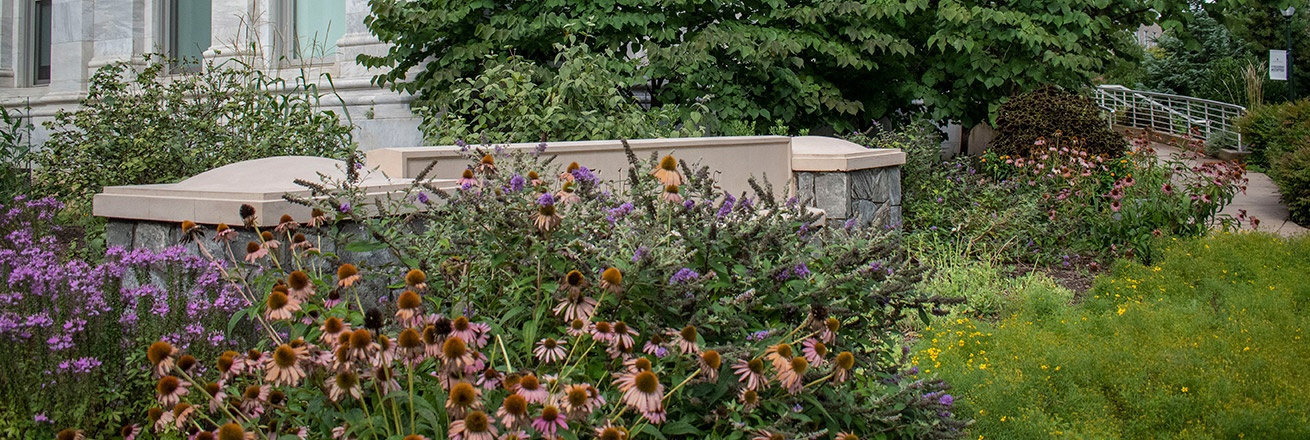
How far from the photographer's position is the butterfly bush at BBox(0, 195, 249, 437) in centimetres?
253

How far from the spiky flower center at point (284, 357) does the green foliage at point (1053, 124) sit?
7.64 meters

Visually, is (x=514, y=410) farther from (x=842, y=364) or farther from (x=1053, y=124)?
(x=1053, y=124)

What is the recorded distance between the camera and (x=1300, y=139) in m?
Answer: 10.5

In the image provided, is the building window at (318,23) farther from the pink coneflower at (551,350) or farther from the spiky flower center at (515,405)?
the spiky flower center at (515,405)

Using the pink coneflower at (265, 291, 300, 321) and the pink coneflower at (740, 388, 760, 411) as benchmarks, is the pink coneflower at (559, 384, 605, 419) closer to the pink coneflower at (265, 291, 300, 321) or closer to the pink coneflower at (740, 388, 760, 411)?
the pink coneflower at (740, 388, 760, 411)

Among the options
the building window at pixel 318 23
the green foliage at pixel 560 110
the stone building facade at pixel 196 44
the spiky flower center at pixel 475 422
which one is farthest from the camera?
the building window at pixel 318 23

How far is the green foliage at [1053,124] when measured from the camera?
Result: 8.55 metres

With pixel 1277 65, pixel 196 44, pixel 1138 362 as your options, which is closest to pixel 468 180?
pixel 1138 362

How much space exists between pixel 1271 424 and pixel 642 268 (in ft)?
7.78

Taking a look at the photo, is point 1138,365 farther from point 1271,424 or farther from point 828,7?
point 828,7

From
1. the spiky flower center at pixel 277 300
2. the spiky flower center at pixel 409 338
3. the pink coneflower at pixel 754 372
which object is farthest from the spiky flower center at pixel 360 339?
the pink coneflower at pixel 754 372

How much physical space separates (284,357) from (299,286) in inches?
9.7

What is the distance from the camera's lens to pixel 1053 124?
855 cm

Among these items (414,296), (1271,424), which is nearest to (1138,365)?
(1271,424)
